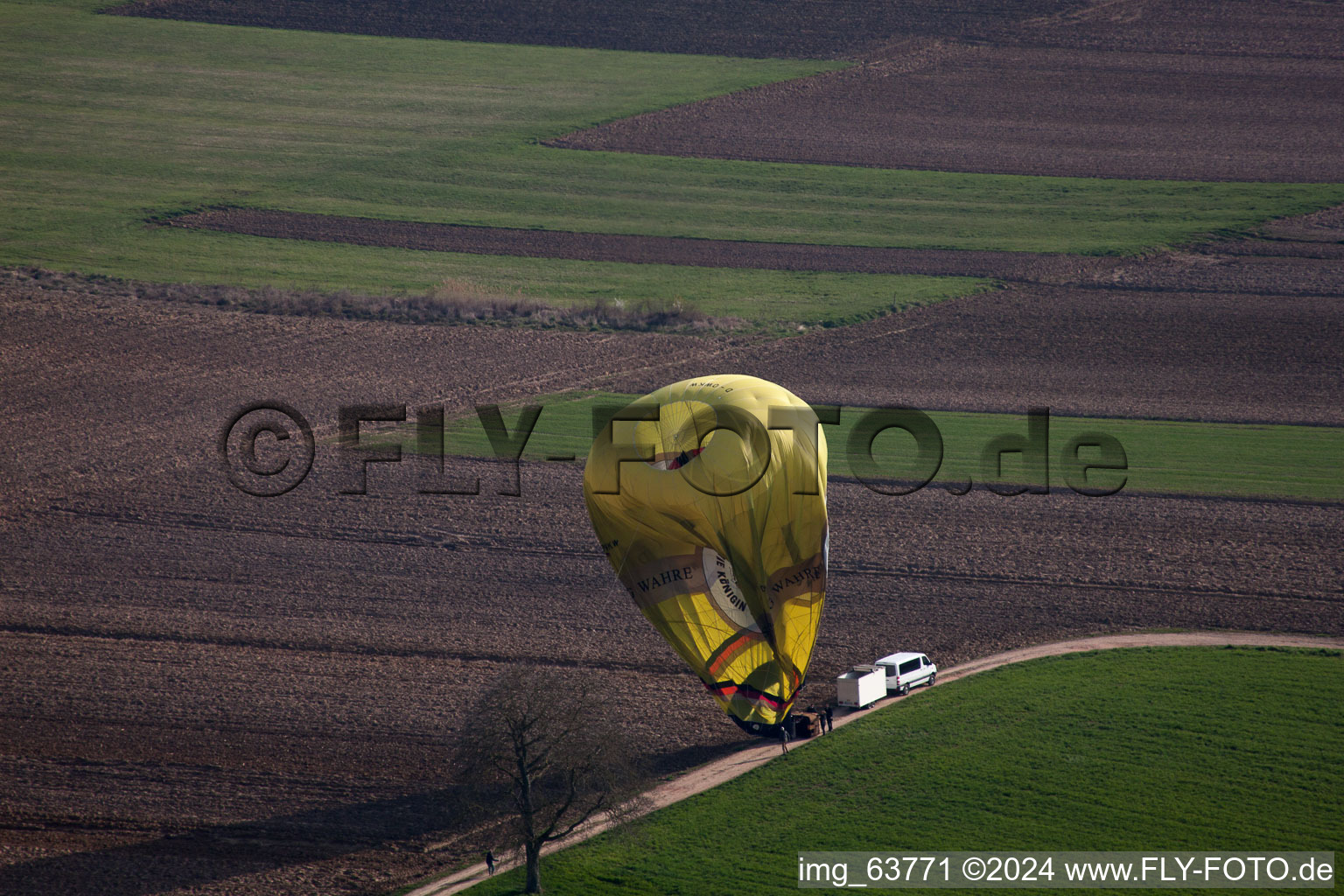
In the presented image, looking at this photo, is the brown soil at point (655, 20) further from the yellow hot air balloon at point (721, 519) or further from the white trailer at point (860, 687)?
the yellow hot air balloon at point (721, 519)

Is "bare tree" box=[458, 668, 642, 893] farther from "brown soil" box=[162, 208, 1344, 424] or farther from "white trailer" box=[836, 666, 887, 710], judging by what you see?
"brown soil" box=[162, 208, 1344, 424]

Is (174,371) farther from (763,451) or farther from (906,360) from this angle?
(763,451)

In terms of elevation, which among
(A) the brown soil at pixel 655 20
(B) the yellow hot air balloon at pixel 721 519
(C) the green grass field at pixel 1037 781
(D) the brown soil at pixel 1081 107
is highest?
(A) the brown soil at pixel 655 20

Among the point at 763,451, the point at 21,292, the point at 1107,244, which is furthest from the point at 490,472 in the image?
the point at 1107,244

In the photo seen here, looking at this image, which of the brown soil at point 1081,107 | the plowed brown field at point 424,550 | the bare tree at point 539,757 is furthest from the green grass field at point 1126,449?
the brown soil at point 1081,107

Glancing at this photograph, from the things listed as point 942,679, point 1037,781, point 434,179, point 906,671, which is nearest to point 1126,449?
point 942,679

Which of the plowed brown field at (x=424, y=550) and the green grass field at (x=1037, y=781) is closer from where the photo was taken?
the green grass field at (x=1037, y=781)

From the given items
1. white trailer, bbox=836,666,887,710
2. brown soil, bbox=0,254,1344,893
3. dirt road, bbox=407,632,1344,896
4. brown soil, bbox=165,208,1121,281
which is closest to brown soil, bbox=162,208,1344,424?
brown soil, bbox=165,208,1121,281
